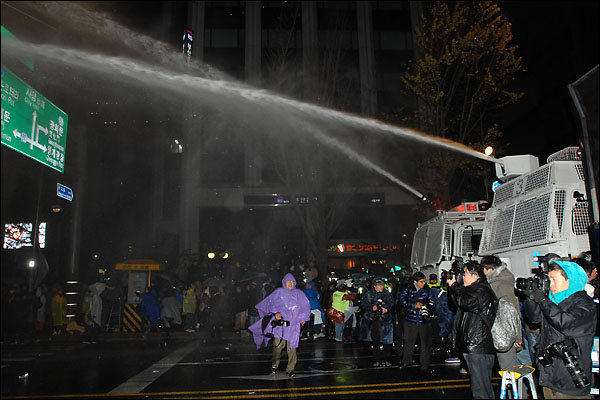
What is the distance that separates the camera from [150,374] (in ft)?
25.2

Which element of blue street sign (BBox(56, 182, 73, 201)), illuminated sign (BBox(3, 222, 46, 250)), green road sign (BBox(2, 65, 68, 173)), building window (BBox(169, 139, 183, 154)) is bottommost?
illuminated sign (BBox(3, 222, 46, 250))

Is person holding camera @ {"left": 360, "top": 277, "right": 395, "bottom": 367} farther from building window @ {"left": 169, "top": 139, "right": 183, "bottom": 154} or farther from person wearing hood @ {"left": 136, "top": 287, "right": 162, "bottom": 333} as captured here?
building window @ {"left": 169, "top": 139, "right": 183, "bottom": 154}

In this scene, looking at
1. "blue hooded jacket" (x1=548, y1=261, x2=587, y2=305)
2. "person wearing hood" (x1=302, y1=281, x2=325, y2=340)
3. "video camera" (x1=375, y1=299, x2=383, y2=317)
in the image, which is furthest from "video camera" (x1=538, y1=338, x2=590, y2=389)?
"person wearing hood" (x1=302, y1=281, x2=325, y2=340)

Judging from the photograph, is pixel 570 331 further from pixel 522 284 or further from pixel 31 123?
pixel 31 123

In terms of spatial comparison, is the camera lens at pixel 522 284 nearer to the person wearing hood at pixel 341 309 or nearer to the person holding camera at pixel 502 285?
the person holding camera at pixel 502 285

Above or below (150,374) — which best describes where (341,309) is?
above

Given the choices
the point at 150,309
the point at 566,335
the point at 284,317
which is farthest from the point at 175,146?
the point at 566,335

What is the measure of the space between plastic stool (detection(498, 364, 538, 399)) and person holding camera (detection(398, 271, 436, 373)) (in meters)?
2.68

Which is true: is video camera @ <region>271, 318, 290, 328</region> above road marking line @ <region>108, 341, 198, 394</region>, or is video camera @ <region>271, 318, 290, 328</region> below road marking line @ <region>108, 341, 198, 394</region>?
above

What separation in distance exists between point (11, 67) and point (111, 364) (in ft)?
22.4

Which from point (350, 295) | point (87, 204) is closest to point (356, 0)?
point (87, 204)

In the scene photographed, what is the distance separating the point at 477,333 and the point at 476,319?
147 mm

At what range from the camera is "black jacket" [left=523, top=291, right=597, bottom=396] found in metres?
3.79

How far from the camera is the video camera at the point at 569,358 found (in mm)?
3773
